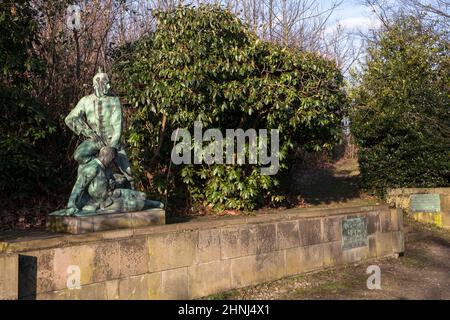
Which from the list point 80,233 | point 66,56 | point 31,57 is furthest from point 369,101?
point 80,233

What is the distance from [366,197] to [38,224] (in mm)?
9348

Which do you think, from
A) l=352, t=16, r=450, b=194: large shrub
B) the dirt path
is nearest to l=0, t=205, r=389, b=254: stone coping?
the dirt path

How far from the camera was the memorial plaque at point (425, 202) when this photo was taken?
40.7 feet

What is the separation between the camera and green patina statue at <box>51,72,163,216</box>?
226 inches

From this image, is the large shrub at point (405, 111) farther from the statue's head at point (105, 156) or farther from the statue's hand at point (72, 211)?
the statue's hand at point (72, 211)

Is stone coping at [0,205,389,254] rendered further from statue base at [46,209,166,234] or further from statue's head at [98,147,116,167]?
statue's head at [98,147,116,167]

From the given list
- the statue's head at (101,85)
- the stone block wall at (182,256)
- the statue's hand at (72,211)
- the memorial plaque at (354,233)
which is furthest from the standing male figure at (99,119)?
the memorial plaque at (354,233)

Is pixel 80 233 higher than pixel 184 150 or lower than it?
lower

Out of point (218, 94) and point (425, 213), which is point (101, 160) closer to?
point (218, 94)

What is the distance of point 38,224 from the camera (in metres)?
8.07

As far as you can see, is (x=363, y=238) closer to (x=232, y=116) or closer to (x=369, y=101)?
(x=232, y=116)
